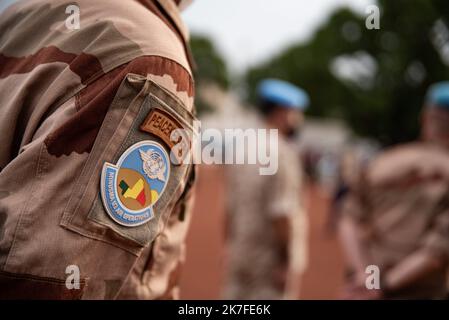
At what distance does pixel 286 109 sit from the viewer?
4020 mm

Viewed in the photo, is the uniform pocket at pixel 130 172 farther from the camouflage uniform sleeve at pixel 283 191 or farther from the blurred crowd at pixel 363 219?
the camouflage uniform sleeve at pixel 283 191

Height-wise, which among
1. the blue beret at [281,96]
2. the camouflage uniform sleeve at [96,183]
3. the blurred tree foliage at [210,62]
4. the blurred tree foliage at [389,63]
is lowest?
the camouflage uniform sleeve at [96,183]

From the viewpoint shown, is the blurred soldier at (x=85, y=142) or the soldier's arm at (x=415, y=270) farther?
the soldier's arm at (x=415, y=270)

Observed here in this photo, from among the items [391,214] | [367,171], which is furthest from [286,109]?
[391,214]

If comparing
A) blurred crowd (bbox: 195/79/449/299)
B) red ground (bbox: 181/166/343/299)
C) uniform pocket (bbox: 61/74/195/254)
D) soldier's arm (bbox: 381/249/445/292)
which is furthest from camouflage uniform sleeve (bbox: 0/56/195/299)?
red ground (bbox: 181/166/343/299)

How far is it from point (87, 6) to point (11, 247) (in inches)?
22.1

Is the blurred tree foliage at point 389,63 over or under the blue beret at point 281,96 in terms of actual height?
over

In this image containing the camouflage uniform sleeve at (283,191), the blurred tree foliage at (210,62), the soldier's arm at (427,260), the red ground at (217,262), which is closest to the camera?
the soldier's arm at (427,260)

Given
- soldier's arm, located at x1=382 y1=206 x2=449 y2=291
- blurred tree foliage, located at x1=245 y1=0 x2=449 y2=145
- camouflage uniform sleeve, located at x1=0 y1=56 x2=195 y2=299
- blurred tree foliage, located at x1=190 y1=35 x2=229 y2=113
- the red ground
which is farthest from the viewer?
blurred tree foliage, located at x1=190 y1=35 x2=229 y2=113

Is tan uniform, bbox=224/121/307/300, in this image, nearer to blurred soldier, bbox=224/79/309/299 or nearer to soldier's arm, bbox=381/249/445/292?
blurred soldier, bbox=224/79/309/299

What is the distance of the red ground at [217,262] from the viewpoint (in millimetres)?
7617

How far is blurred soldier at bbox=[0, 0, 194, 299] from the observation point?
105 cm

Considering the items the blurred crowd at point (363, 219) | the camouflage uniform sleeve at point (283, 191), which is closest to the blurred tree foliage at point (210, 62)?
the blurred crowd at point (363, 219)

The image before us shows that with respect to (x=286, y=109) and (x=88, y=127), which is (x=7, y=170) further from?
(x=286, y=109)
